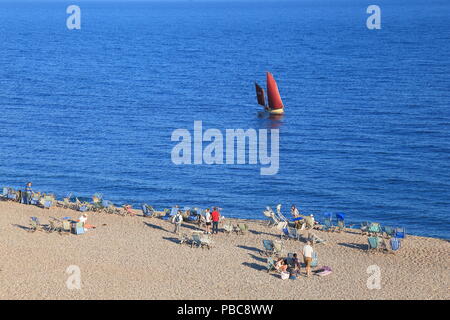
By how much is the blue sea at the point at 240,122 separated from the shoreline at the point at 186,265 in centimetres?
1060

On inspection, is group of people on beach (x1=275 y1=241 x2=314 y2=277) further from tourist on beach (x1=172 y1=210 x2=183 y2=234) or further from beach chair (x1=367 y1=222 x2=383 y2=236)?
tourist on beach (x1=172 y1=210 x2=183 y2=234)

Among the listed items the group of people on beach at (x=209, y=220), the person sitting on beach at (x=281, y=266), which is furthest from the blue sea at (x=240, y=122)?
the person sitting on beach at (x=281, y=266)

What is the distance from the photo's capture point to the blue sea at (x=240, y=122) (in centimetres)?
4938

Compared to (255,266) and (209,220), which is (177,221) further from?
(255,266)

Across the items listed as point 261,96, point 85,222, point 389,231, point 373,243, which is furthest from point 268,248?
point 261,96

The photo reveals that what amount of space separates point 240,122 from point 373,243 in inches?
1524

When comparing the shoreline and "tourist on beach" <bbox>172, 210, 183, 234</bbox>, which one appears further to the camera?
"tourist on beach" <bbox>172, 210, 183, 234</bbox>

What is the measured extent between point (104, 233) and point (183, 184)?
55.5 ft

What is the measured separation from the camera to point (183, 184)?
5125 cm

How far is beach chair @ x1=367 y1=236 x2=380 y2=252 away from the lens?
1291 inches

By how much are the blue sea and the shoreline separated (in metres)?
10.6

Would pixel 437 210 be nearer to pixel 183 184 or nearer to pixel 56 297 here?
pixel 183 184

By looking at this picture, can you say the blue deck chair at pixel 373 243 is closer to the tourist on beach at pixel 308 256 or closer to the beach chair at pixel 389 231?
the beach chair at pixel 389 231

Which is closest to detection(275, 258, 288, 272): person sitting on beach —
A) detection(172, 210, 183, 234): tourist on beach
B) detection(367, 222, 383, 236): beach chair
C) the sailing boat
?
detection(172, 210, 183, 234): tourist on beach
